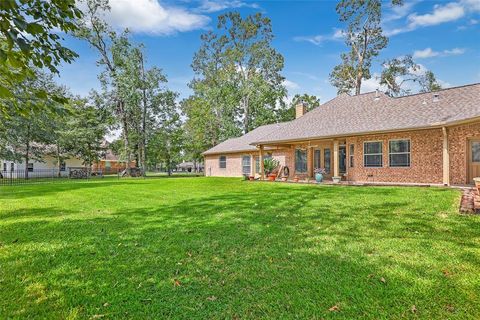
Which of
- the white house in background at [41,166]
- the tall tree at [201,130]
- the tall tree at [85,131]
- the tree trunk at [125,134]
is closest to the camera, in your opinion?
the tall tree at [85,131]

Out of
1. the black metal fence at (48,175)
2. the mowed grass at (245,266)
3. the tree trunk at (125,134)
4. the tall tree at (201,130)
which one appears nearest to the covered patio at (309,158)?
the mowed grass at (245,266)

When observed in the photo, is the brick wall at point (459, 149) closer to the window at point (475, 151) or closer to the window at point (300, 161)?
the window at point (475, 151)

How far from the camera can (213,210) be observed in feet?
26.3

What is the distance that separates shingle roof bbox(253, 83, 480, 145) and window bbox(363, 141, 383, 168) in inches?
43.0

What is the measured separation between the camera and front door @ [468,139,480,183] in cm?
1221

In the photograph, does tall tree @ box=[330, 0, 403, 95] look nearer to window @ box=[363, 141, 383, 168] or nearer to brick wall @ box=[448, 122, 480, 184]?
window @ box=[363, 141, 383, 168]

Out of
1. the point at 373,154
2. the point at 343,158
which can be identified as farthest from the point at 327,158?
the point at 373,154

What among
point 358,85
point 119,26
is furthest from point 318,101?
point 119,26

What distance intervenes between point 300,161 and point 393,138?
6.83 meters

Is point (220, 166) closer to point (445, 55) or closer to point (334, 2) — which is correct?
point (334, 2)

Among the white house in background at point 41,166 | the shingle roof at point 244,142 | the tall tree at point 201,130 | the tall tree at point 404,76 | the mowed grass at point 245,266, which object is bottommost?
the mowed grass at point 245,266

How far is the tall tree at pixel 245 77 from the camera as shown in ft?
119

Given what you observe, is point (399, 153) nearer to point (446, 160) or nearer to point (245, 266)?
point (446, 160)

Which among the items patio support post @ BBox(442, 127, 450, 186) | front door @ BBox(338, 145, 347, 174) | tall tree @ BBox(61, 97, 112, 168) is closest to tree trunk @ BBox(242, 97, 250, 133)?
tall tree @ BBox(61, 97, 112, 168)
